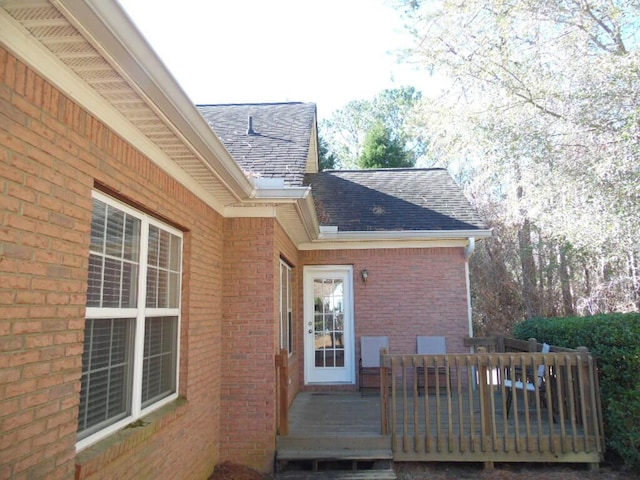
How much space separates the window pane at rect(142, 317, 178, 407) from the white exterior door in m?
4.65

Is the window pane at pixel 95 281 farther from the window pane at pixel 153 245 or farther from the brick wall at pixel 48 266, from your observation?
the window pane at pixel 153 245

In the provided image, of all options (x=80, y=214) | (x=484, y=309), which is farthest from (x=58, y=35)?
(x=484, y=309)

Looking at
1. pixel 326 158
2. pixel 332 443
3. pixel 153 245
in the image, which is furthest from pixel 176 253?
pixel 326 158

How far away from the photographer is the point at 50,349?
2389 millimetres

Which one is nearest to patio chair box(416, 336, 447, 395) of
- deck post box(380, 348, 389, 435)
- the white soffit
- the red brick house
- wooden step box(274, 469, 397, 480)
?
the red brick house

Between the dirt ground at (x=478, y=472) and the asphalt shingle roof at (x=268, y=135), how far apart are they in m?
3.26

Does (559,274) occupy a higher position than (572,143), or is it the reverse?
(572,143)

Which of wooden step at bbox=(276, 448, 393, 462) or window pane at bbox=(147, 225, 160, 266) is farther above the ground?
window pane at bbox=(147, 225, 160, 266)

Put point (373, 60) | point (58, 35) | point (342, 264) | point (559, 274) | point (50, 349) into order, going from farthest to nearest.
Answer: point (559, 274) < point (342, 264) < point (373, 60) < point (50, 349) < point (58, 35)

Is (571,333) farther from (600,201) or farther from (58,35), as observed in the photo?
(58,35)

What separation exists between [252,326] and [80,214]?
309 centimetres

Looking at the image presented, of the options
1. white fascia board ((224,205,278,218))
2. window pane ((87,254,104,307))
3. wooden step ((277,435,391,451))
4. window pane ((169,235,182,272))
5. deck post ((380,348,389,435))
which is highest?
white fascia board ((224,205,278,218))

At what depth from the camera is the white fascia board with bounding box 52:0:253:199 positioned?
199 cm

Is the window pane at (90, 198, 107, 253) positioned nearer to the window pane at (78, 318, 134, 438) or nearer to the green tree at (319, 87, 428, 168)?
the window pane at (78, 318, 134, 438)
